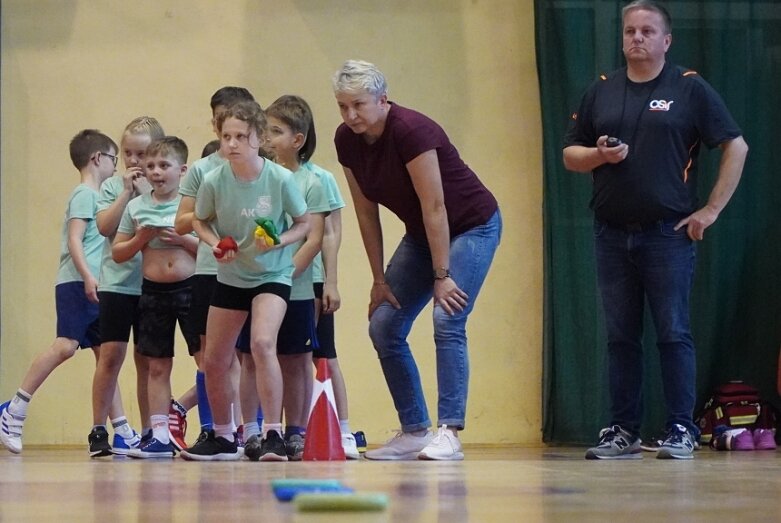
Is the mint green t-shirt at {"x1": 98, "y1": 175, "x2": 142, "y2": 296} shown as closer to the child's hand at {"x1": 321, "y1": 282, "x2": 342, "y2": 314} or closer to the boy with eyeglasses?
the boy with eyeglasses

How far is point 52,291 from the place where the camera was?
6.00 m

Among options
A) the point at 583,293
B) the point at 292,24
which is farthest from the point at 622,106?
the point at 292,24

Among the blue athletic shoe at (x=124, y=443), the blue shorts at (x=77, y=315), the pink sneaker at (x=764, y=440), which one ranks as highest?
the blue shorts at (x=77, y=315)

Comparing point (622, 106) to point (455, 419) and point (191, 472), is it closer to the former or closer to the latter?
point (455, 419)

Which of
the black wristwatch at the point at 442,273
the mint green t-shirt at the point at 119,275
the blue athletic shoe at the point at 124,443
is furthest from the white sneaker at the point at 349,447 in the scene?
the mint green t-shirt at the point at 119,275

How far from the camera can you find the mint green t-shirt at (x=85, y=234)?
4.99 metres

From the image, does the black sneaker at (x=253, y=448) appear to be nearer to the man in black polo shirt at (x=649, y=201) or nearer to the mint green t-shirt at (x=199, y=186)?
the mint green t-shirt at (x=199, y=186)

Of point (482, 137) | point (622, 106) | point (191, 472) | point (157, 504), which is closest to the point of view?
point (157, 504)

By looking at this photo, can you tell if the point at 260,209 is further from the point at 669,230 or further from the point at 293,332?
the point at 669,230

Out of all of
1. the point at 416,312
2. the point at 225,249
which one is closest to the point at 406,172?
the point at 416,312

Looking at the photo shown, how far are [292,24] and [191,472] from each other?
341 cm

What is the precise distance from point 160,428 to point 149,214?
0.78 metres

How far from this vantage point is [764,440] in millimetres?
5191

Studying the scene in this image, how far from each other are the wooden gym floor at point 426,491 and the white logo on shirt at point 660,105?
120 cm
